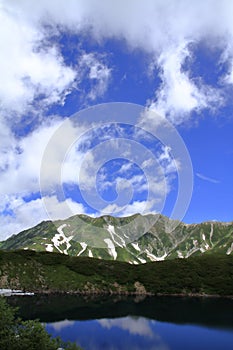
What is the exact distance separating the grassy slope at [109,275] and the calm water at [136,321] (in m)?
11.4

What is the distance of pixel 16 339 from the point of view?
17.8m

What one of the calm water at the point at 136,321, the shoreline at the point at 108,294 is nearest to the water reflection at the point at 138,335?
the calm water at the point at 136,321

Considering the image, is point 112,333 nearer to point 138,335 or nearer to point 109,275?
point 138,335

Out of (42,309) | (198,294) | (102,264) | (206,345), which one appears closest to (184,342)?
(206,345)

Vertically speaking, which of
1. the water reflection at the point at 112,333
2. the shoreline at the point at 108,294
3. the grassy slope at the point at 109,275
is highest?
the grassy slope at the point at 109,275

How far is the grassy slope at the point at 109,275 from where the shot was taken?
4250 inches

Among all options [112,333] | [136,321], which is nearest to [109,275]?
[136,321]

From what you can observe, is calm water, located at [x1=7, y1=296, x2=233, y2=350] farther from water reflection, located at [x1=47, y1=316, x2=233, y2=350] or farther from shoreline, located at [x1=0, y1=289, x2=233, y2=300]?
shoreline, located at [x1=0, y1=289, x2=233, y2=300]

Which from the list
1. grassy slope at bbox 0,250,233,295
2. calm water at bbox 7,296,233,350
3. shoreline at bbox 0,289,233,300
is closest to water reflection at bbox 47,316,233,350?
calm water at bbox 7,296,233,350

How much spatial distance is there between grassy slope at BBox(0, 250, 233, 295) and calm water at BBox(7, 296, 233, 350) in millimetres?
11438

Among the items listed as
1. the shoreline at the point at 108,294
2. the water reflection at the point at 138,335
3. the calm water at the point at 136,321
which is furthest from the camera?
the shoreline at the point at 108,294

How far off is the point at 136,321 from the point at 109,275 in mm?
52289

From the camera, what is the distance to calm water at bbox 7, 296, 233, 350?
Result: 5125 centimetres

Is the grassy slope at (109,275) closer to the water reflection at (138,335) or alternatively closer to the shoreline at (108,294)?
the shoreline at (108,294)
